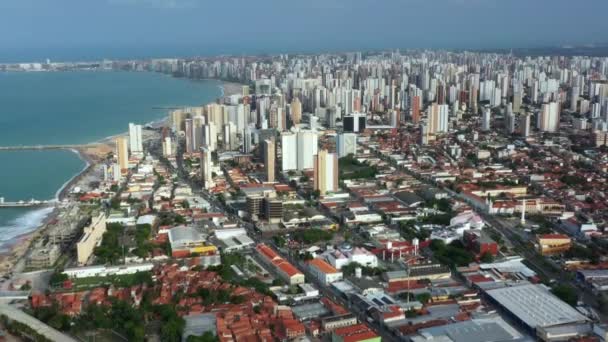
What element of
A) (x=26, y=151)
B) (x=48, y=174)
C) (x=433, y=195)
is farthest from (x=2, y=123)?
(x=433, y=195)

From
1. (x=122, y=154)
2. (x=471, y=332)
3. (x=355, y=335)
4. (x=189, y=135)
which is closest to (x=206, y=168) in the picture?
(x=122, y=154)

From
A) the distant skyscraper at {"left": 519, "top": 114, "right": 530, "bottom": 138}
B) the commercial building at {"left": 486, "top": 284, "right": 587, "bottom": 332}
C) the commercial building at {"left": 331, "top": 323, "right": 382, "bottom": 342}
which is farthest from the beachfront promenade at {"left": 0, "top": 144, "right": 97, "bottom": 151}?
the commercial building at {"left": 486, "top": 284, "right": 587, "bottom": 332}

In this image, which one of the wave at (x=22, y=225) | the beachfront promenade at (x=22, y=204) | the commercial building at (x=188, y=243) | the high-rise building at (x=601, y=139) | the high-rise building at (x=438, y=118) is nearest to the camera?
the commercial building at (x=188, y=243)

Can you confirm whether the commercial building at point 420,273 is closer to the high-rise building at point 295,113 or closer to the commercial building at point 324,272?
the commercial building at point 324,272

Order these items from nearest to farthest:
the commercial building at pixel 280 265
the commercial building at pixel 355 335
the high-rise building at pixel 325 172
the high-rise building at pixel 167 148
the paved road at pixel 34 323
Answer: the commercial building at pixel 355 335, the paved road at pixel 34 323, the commercial building at pixel 280 265, the high-rise building at pixel 325 172, the high-rise building at pixel 167 148

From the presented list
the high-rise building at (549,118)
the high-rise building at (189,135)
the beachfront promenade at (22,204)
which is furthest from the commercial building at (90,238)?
the high-rise building at (549,118)

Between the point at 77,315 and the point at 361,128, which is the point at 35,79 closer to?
the point at 361,128
